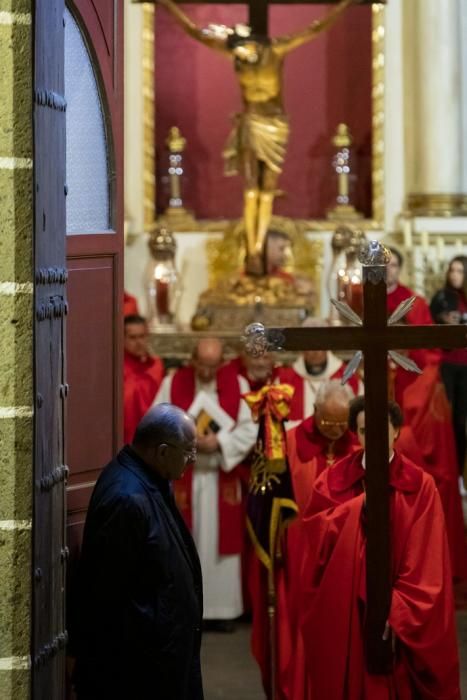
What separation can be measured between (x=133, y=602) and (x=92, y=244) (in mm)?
1411

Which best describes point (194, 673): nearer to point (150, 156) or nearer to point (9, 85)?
point (9, 85)

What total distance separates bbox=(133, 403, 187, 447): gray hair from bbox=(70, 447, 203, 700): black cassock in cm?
16

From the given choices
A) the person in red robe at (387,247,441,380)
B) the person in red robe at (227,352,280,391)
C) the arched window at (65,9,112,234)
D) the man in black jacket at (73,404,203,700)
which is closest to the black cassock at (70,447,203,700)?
the man in black jacket at (73,404,203,700)

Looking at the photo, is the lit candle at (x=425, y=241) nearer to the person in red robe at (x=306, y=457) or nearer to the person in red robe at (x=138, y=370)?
the person in red robe at (x=138, y=370)

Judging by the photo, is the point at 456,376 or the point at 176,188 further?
the point at 176,188

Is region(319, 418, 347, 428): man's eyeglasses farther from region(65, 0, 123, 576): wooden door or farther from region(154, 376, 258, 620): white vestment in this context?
region(154, 376, 258, 620): white vestment

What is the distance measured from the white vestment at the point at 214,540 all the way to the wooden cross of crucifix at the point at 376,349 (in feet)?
12.1

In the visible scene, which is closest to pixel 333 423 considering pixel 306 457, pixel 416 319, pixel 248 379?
pixel 306 457

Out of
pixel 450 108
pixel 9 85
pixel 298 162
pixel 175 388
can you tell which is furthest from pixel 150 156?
pixel 9 85

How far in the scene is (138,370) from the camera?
383 inches

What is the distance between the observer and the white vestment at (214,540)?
29.3 ft

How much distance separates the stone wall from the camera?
4.21m

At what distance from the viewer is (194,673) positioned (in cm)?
482

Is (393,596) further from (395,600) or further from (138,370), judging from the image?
(138,370)
